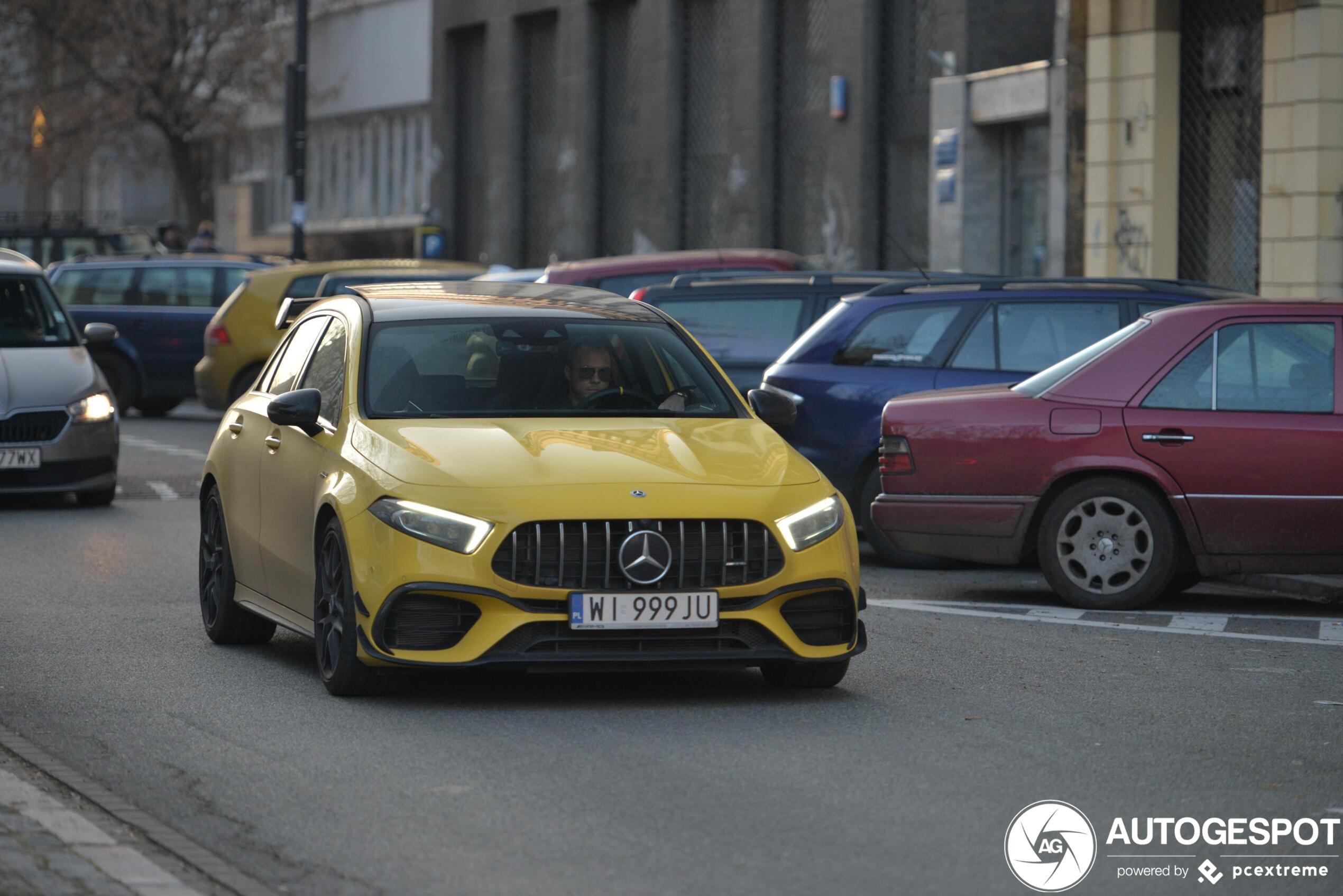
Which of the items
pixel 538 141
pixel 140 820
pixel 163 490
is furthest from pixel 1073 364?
pixel 538 141

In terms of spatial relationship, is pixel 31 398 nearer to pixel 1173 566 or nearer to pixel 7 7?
pixel 1173 566

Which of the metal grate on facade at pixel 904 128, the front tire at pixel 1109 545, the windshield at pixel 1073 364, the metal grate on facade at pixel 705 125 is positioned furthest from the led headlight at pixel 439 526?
the metal grate on facade at pixel 705 125

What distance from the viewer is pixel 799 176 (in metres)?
32.3

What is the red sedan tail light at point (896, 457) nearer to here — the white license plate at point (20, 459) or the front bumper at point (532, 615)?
the front bumper at point (532, 615)

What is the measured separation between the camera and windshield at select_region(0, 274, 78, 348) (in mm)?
16219

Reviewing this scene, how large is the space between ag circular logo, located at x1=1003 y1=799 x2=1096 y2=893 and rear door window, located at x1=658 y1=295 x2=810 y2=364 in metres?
8.33

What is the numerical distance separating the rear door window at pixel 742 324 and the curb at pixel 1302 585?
11.6ft

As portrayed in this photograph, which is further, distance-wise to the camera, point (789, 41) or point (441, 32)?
point (441, 32)

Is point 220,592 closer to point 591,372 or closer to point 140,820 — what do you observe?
point 591,372

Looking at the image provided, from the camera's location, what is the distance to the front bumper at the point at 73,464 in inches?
613

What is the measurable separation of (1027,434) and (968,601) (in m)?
0.97

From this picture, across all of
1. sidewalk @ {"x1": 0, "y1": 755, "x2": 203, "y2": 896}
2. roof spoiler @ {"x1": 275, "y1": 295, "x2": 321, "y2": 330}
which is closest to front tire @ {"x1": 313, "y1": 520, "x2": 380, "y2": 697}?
sidewalk @ {"x1": 0, "y1": 755, "x2": 203, "y2": 896}

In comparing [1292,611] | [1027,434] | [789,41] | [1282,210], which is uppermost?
[789,41]

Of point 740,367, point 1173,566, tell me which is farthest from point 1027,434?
point 740,367
